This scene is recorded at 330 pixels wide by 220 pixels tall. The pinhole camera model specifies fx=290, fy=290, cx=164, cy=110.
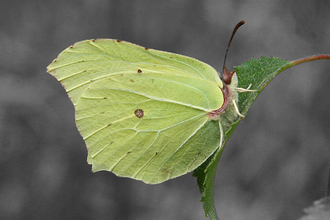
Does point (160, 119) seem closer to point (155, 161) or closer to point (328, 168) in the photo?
point (155, 161)

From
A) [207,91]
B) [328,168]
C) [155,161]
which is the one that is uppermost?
[207,91]

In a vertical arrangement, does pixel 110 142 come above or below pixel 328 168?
above

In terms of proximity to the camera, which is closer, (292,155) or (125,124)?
(125,124)

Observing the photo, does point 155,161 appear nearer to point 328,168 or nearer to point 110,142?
point 110,142

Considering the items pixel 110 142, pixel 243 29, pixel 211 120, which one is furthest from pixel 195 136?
pixel 243 29
